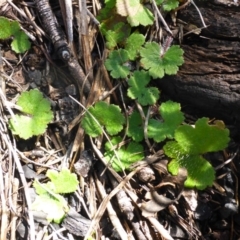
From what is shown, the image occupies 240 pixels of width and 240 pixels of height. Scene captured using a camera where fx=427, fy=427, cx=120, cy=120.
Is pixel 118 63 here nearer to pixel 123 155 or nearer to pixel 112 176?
pixel 123 155

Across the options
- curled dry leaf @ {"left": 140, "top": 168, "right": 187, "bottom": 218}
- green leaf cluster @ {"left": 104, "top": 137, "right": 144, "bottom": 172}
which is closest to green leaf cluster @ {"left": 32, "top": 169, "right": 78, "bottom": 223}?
green leaf cluster @ {"left": 104, "top": 137, "right": 144, "bottom": 172}

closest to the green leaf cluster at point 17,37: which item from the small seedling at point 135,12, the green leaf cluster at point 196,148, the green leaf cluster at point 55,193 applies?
the small seedling at point 135,12

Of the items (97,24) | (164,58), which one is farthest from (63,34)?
(164,58)

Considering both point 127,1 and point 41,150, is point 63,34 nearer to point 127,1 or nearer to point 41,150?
point 127,1

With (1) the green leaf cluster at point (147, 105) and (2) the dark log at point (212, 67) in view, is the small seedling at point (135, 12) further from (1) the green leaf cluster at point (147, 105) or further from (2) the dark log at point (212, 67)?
(2) the dark log at point (212, 67)

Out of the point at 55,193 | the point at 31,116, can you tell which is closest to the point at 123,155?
the point at 55,193

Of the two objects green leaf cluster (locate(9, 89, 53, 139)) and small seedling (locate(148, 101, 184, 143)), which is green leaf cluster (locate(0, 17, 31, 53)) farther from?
small seedling (locate(148, 101, 184, 143))
